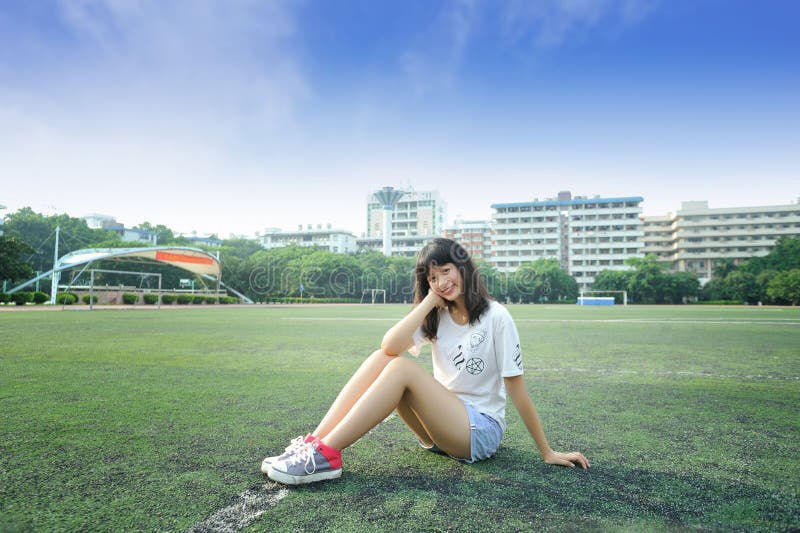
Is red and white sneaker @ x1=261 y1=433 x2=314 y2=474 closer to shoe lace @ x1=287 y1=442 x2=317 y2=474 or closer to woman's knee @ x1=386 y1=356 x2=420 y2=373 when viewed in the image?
shoe lace @ x1=287 y1=442 x2=317 y2=474

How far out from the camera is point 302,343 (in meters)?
8.98

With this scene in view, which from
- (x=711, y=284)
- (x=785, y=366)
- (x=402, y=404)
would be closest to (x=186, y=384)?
(x=402, y=404)

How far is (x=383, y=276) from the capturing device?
6869 centimetres

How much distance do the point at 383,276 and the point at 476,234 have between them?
56875 millimetres

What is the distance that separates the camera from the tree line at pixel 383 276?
175 ft

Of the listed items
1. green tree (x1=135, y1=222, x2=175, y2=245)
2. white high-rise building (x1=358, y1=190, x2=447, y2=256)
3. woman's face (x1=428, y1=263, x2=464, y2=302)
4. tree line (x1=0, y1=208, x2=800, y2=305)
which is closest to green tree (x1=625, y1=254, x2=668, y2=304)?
tree line (x1=0, y1=208, x2=800, y2=305)

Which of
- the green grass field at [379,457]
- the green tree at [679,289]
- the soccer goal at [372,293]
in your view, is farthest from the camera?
the green tree at [679,289]

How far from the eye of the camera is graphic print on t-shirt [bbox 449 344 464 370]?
2617 mm

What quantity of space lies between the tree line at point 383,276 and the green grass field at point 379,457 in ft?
148

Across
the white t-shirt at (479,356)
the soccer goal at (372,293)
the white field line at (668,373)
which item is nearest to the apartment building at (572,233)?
the soccer goal at (372,293)

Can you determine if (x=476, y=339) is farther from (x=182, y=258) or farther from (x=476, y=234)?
(x=476, y=234)

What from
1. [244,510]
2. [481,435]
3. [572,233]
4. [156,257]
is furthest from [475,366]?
[572,233]

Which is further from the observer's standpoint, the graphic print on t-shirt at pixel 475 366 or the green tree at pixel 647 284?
the green tree at pixel 647 284

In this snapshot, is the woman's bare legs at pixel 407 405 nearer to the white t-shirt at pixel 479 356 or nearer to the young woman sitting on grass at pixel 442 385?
the young woman sitting on grass at pixel 442 385
